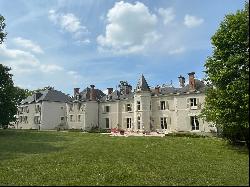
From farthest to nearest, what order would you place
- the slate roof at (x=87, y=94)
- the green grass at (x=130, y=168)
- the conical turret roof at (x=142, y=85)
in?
the slate roof at (x=87, y=94) → the conical turret roof at (x=142, y=85) → the green grass at (x=130, y=168)

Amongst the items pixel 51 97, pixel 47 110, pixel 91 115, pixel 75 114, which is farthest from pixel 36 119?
pixel 91 115

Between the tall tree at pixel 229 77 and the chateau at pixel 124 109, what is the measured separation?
59.9ft

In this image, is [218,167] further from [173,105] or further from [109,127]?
[109,127]

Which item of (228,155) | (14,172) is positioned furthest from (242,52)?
(14,172)

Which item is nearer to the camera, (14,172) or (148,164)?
(14,172)

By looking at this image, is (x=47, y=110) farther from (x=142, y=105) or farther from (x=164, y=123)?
(x=164, y=123)

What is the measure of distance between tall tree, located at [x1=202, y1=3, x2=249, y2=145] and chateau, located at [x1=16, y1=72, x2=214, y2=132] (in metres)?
18.2

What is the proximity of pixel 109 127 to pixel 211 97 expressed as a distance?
39723 millimetres

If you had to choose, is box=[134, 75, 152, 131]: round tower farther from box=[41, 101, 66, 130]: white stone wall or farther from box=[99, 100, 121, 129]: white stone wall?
box=[41, 101, 66, 130]: white stone wall

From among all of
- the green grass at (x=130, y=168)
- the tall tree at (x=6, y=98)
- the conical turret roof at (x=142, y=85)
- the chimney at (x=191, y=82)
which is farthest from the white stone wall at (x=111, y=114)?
the green grass at (x=130, y=168)

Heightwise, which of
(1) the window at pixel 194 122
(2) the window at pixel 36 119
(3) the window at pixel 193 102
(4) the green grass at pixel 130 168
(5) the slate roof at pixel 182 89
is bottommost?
(4) the green grass at pixel 130 168

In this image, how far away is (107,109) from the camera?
71.4 metres

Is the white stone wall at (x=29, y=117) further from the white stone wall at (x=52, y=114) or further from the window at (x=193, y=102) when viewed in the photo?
the window at (x=193, y=102)

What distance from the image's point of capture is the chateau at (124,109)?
2199 inches
